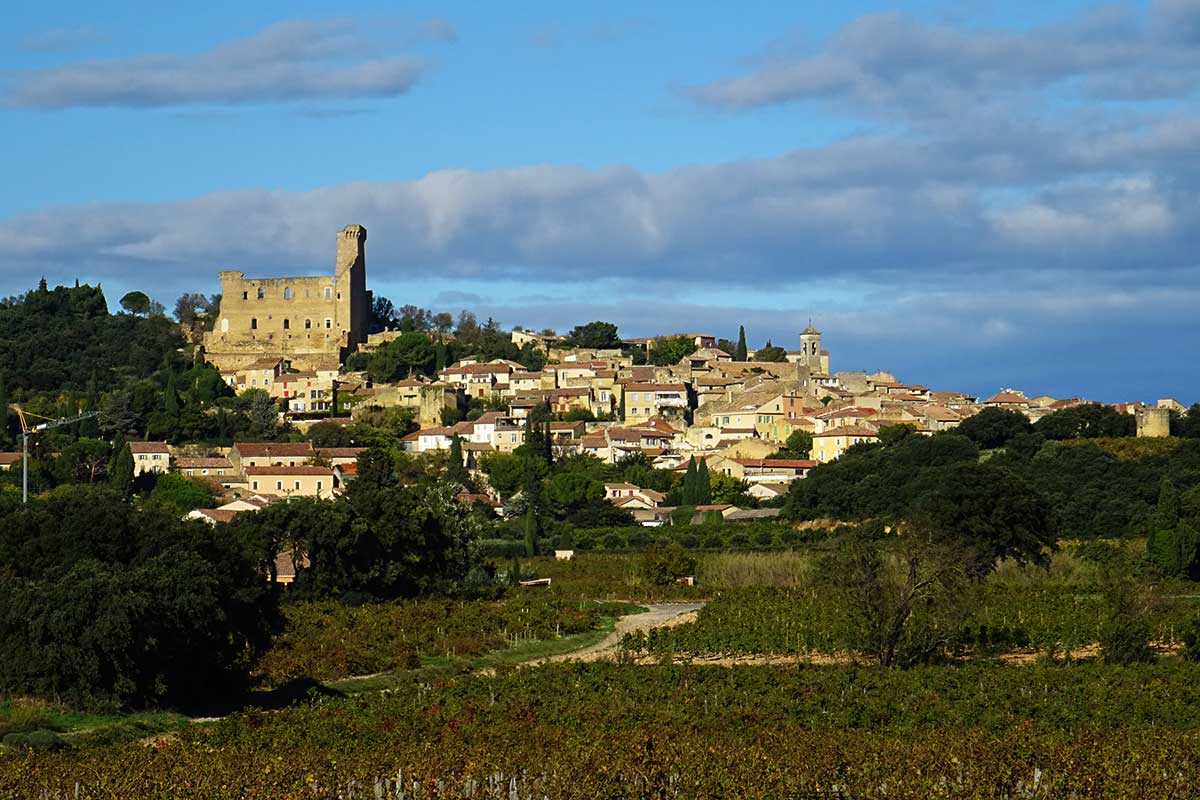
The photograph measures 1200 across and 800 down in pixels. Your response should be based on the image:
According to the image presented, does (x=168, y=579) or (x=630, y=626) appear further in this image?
(x=630, y=626)

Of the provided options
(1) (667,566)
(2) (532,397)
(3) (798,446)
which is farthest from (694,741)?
(2) (532,397)

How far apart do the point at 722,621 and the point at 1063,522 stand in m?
22.1

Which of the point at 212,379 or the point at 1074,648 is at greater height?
the point at 212,379

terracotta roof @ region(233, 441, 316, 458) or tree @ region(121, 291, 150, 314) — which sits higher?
tree @ region(121, 291, 150, 314)

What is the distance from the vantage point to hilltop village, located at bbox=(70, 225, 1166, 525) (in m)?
78.2

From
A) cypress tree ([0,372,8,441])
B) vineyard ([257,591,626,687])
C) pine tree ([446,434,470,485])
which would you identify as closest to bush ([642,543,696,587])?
vineyard ([257,591,626,687])

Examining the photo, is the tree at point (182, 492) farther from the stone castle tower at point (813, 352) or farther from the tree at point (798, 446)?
the stone castle tower at point (813, 352)

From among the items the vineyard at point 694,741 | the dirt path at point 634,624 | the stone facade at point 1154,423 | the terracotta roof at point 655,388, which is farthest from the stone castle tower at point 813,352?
the vineyard at point 694,741

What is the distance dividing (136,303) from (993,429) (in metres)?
52.8

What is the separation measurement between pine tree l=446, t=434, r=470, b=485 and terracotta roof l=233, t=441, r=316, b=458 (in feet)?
18.9

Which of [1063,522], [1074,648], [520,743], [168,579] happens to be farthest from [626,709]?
[1063,522]

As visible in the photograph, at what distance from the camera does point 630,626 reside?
42.5 metres

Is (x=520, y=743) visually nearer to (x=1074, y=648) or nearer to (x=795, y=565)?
(x=1074, y=648)

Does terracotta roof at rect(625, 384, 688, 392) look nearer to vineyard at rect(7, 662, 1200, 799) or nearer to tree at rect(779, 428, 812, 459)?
tree at rect(779, 428, 812, 459)
